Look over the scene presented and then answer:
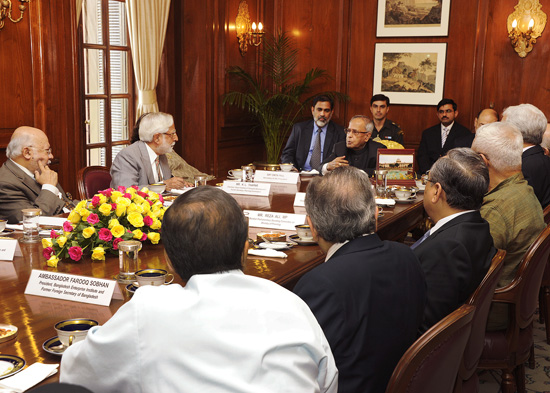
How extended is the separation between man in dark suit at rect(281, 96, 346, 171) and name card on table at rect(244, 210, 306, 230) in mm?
3576

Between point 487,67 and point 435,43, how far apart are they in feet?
2.41

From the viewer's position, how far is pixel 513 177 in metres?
3.17

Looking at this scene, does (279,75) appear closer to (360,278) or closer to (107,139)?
(107,139)

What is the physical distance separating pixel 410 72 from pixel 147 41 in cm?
352

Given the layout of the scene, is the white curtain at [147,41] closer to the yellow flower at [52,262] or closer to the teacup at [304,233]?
the teacup at [304,233]

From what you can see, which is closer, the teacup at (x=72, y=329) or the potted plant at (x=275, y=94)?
the teacup at (x=72, y=329)

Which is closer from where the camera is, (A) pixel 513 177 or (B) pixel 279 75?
(A) pixel 513 177

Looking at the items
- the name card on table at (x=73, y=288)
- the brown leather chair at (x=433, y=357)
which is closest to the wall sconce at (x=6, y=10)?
the name card on table at (x=73, y=288)

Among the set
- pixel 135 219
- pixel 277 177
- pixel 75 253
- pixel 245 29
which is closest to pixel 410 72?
pixel 245 29

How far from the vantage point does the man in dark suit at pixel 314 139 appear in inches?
271

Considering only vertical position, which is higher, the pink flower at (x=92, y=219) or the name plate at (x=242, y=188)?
the pink flower at (x=92, y=219)

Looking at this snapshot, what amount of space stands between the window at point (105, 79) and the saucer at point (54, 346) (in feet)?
15.3

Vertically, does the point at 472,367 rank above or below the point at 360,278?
below

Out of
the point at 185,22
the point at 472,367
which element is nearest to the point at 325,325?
the point at 472,367
